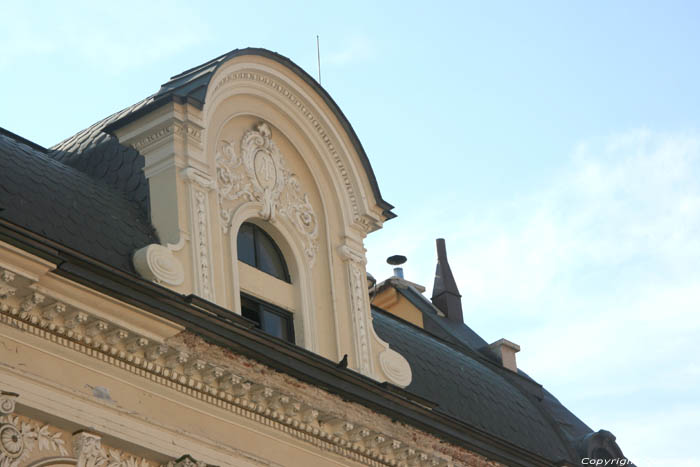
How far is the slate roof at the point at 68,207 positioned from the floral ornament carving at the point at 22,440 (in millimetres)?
2211

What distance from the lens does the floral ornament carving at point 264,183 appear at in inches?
809

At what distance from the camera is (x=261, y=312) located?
66.7 ft

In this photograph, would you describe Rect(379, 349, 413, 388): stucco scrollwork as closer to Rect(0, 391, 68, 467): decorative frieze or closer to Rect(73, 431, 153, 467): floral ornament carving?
Rect(73, 431, 153, 467): floral ornament carving

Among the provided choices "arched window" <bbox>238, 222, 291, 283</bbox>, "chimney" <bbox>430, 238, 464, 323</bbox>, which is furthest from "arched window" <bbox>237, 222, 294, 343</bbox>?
"chimney" <bbox>430, 238, 464, 323</bbox>

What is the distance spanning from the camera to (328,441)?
19.2m

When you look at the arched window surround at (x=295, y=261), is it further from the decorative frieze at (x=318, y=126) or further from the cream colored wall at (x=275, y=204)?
the decorative frieze at (x=318, y=126)

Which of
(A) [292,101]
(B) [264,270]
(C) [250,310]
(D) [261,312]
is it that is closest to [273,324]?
(D) [261,312]

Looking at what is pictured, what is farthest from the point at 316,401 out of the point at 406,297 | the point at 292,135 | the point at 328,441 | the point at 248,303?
the point at 406,297

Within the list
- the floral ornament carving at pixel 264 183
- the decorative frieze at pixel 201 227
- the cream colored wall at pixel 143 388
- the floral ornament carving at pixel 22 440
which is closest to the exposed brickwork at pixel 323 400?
the cream colored wall at pixel 143 388

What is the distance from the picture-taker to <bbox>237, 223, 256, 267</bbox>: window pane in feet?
67.6

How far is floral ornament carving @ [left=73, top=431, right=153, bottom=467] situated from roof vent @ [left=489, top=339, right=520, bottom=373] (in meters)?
13.5

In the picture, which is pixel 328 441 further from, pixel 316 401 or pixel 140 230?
pixel 140 230

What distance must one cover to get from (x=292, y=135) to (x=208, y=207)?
277cm

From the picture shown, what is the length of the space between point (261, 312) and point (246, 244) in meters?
1.12
